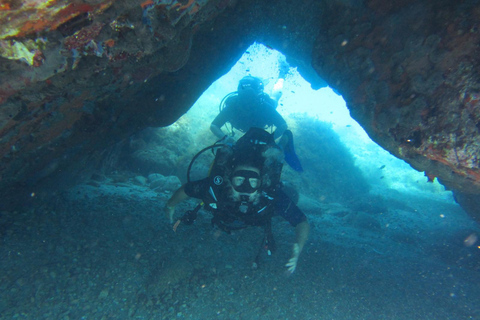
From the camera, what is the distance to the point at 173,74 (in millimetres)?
4352

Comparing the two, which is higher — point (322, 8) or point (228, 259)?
point (322, 8)

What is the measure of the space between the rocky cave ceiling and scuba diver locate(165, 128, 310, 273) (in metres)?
1.77

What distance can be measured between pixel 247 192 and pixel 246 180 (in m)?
0.21

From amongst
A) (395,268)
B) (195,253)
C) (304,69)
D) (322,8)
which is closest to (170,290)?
(195,253)

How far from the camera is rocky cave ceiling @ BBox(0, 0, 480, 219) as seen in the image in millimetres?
1588

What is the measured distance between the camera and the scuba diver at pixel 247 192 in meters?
3.47

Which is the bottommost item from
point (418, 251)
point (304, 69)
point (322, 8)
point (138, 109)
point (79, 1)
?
point (418, 251)

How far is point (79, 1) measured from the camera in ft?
4.47

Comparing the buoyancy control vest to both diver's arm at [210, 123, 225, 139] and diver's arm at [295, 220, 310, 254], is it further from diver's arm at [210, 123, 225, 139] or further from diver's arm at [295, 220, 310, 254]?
diver's arm at [210, 123, 225, 139]

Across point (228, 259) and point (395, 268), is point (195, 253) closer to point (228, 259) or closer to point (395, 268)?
point (228, 259)

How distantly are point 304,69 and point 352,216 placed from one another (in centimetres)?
792

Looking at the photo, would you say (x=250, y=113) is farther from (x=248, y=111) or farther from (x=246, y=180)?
(x=246, y=180)

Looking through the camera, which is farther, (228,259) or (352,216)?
(352,216)

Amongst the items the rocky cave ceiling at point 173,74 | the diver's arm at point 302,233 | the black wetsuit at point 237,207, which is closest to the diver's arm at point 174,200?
the black wetsuit at point 237,207
